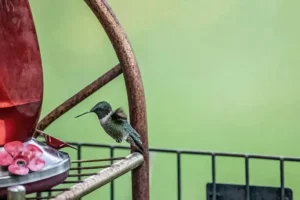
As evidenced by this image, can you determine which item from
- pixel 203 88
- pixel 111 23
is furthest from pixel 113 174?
pixel 203 88

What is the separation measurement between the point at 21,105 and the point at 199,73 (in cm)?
75

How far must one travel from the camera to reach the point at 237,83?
47.6 inches

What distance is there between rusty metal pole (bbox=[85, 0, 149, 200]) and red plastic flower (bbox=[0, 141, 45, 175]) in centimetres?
20

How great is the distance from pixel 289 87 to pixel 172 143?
0.89ft

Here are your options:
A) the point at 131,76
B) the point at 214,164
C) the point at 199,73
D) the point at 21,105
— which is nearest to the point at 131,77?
the point at 131,76

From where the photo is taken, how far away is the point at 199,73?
1219 mm

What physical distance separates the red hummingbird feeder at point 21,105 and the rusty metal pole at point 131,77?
142 millimetres

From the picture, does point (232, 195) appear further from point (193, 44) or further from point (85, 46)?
point (85, 46)

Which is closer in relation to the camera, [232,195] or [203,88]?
[232,195]

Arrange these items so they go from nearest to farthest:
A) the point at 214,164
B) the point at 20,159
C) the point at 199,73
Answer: the point at 20,159 → the point at 214,164 → the point at 199,73

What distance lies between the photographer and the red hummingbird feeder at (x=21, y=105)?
465 mm

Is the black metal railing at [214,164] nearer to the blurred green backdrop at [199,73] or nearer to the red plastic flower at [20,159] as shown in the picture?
the blurred green backdrop at [199,73]

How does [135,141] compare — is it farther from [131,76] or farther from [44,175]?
[44,175]

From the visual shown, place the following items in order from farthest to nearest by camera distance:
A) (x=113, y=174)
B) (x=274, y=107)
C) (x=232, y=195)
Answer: (x=274, y=107) < (x=232, y=195) < (x=113, y=174)
